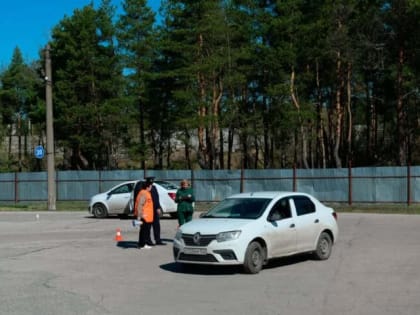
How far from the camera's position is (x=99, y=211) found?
28156mm

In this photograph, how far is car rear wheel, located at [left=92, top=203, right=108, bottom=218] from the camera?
28.1 metres

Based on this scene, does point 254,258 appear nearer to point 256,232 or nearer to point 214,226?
point 256,232

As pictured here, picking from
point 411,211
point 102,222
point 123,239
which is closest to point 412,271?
point 123,239

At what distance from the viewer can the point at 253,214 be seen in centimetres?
1273

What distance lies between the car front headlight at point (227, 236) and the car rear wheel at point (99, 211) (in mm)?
16747

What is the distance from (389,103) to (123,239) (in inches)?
1725

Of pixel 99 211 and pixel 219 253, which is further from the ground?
pixel 219 253

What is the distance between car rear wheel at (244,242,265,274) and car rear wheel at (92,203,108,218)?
16.6m

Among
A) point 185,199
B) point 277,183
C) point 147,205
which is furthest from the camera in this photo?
point 277,183

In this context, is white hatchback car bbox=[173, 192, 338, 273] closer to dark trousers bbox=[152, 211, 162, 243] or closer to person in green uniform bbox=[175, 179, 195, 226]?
dark trousers bbox=[152, 211, 162, 243]

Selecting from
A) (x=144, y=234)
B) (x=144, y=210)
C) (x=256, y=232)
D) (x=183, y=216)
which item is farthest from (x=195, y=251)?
(x=183, y=216)

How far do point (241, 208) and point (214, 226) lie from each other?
104 cm

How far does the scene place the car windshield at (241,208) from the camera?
12.8 metres

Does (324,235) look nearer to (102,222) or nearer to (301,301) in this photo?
(301,301)
